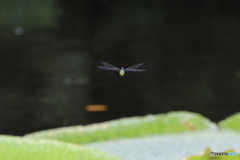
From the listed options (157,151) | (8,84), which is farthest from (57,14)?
(157,151)

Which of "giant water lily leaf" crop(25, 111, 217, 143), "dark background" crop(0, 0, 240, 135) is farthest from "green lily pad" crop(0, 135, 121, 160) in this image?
"dark background" crop(0, 0, 240, 135)

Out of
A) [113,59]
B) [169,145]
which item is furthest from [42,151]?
[113,59]

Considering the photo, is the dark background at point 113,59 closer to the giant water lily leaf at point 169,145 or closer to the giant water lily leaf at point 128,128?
the giant water lily leaf at point 128,128

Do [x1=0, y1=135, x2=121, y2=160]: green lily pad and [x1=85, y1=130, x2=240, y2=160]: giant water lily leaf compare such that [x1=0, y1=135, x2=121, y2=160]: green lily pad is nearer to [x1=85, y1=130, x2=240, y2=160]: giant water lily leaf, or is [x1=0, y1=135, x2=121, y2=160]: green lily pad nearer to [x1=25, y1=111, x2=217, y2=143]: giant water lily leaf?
[x1=85, y1=130, x2=240, y2=160]: giant water lily leaf

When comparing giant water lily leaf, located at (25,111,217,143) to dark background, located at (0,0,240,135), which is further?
dark background, located at (0,0,240,135)

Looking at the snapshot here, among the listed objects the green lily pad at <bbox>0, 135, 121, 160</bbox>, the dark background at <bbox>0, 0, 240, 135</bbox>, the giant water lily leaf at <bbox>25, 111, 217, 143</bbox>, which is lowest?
the green lily pad at <bbox>0, 135, 121, 160</bbox>

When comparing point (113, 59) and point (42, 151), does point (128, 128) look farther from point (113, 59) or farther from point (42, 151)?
point (113, 59)

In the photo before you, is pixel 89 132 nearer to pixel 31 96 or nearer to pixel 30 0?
pixel 31 96
